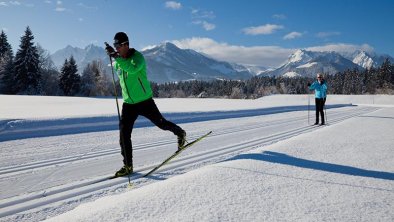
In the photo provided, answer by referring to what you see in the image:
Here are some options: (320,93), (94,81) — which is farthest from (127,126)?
(94,81)

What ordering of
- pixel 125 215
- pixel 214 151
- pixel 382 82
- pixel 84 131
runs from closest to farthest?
pixel 125 215 → pixel 214 151 → pixel 84 131 → pixel 382 82

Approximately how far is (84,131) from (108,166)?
5.73 meters

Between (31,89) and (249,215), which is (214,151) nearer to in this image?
(249,215)

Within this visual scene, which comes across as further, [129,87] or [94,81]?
[94,81]

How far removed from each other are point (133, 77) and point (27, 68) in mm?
56054

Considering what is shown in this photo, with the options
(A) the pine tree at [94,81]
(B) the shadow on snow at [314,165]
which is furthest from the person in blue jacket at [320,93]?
(A) the pine tree at [94,81]

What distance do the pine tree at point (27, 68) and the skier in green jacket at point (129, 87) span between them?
183ft

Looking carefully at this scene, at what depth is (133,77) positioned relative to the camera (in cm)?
486

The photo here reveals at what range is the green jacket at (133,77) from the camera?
4566mm

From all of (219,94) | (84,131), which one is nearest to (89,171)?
(84,131)

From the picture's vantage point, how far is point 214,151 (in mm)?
6863

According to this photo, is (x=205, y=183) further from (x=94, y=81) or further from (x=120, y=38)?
(x=94, y=81)

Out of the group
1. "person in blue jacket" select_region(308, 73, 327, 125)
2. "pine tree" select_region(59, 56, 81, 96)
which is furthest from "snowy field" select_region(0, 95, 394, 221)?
"pine tree" select_region(59, 56, 81, 96)

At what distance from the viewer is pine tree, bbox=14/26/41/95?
54.0 metres
